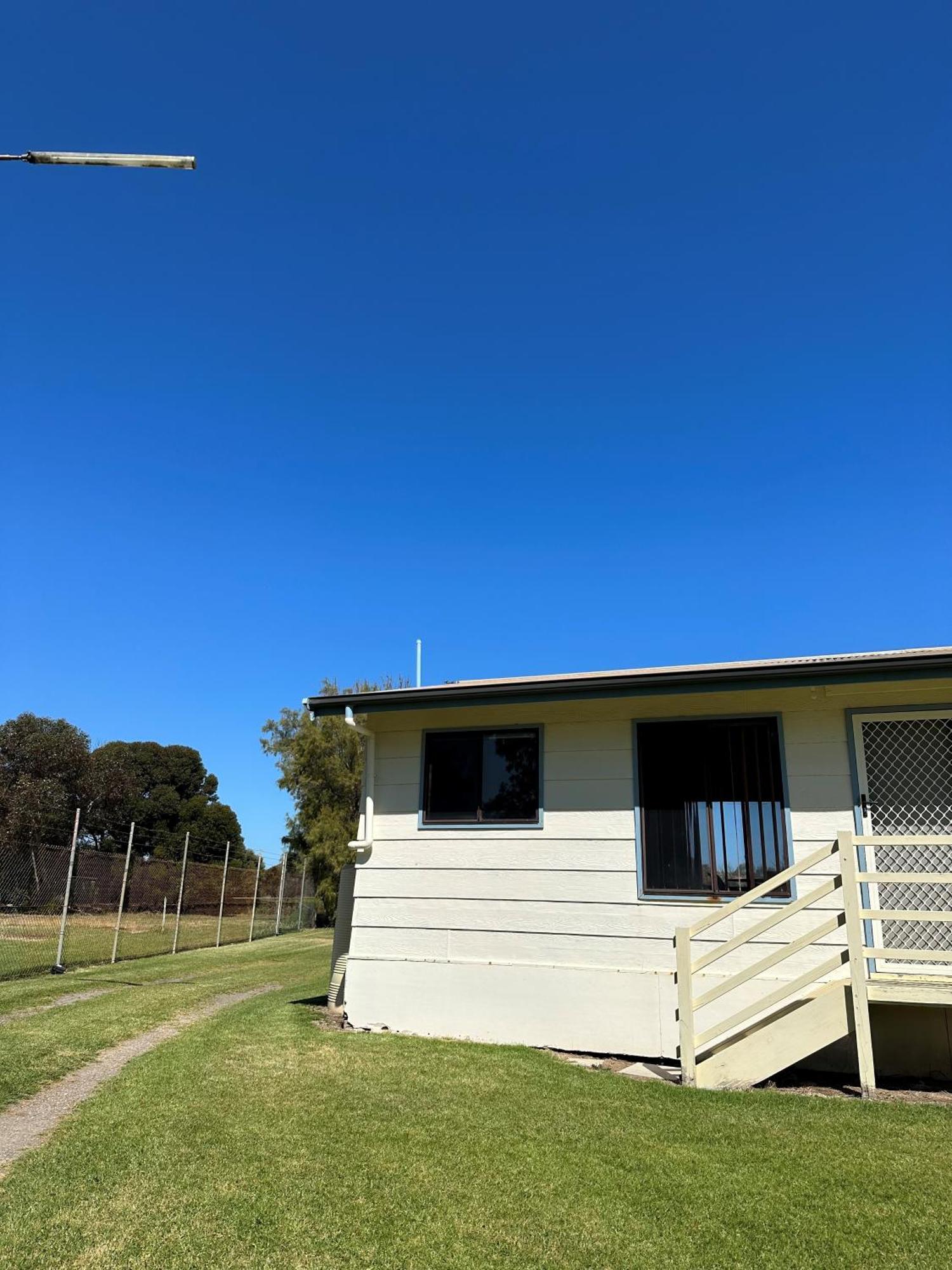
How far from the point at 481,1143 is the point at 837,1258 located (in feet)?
6.56

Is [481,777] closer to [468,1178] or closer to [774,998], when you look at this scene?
[774,998]

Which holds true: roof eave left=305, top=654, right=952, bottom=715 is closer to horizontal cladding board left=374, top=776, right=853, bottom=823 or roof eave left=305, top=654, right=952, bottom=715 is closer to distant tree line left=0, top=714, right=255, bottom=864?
horizontal cladding board left=374, top=776, right=853, bottom=823

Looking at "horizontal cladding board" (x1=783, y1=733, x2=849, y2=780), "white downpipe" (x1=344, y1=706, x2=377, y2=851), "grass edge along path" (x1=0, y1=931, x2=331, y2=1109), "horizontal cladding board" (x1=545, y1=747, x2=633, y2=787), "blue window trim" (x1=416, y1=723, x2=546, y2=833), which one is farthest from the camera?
"white downpipe" (x1=344, y1=706, x2=377, y2=851)

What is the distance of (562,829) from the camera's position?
25.7 ft

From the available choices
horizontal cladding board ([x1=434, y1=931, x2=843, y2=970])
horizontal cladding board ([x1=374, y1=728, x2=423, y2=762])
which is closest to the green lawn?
horizontal cladding board ([x1=434, y1=931, x2=843, y2=970])

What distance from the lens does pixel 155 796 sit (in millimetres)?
48406

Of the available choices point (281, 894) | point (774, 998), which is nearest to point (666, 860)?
point (774, 998)

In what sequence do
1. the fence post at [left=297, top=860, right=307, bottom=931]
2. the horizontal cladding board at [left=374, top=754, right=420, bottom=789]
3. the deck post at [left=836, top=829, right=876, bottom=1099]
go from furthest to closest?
the fence post at [left=297, top=860, right=307, bottom=931] → the horizontal cladding board at [left=374, top=754, right=420, bottom=789] → the deck post at [left=836, top=829, right=876, bottom=1099]

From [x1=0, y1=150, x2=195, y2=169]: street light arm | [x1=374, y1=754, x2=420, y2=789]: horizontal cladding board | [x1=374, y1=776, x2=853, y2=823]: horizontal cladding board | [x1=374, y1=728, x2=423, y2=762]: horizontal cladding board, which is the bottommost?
[x1=374, y1=776, x2=853, y2=823]: horizontal cladding board

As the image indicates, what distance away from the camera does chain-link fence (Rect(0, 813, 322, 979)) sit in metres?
13.2

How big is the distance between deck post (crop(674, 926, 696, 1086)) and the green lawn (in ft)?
1.05

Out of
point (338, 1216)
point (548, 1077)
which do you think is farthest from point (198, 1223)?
point (548, 1077)

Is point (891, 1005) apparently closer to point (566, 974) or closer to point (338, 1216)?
point (566, 974)

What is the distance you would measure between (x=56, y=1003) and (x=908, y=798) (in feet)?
31.7
